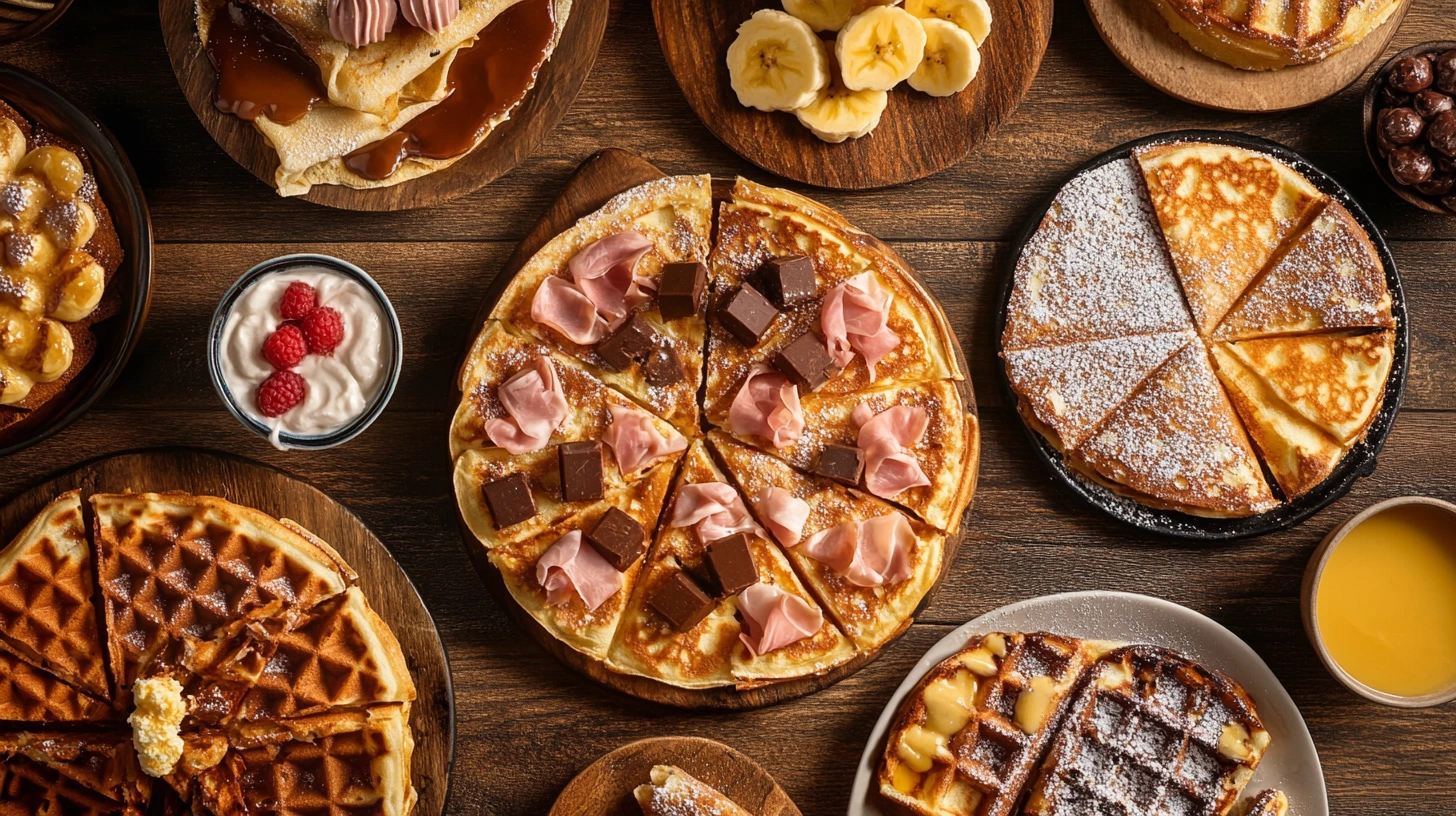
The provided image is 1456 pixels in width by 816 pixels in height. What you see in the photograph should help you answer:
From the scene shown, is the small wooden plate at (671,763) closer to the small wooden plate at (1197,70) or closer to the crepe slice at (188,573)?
the crepe slice at (188,573)

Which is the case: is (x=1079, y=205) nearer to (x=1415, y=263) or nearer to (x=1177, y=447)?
(x=1177, y=447)

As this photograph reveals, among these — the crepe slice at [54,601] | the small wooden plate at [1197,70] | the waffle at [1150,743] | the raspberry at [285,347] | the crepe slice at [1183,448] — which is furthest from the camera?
the small wooden plate at [1197,70]

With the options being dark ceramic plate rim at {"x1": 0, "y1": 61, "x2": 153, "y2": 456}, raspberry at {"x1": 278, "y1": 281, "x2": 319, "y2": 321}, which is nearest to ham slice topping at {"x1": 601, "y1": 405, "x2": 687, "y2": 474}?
raspberry at {"x1": 278, "y1": 281, "x2": 319, "y2": 321}

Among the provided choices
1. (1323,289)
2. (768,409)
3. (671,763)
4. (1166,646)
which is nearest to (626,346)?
(768,409)

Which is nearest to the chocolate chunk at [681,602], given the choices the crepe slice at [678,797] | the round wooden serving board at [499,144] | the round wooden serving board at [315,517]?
the crepe slice at [678,797]

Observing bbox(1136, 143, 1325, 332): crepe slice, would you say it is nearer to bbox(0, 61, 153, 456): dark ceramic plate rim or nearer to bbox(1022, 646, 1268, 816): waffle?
bbox(1022, 646, 1268, 816): waffle

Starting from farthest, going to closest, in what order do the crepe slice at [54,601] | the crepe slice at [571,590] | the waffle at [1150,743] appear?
the waffle at [1150,743] < the crepe slice at [571,590] < the crepe slice at [54,601]

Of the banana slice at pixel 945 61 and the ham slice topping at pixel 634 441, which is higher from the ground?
the banana slice at pixel 945 61
